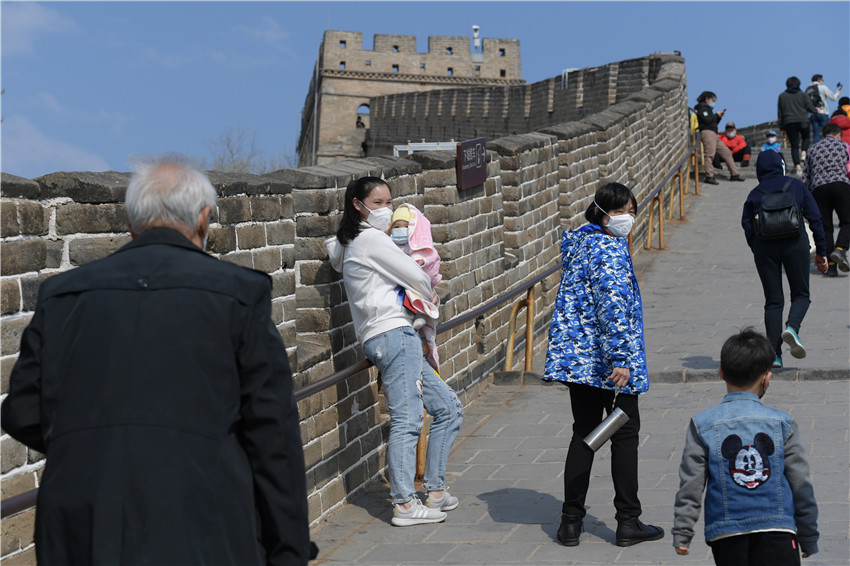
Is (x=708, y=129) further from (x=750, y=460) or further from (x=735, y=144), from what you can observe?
(x=750, y=460)

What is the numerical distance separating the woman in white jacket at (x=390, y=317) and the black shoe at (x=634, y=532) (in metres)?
0.99

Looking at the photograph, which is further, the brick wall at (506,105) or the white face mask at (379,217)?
the brick wall at (506,105)

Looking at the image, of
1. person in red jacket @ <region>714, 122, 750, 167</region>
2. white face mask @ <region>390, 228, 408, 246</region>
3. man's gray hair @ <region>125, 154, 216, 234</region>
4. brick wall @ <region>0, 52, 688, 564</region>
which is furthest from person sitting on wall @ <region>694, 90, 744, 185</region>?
man's gray hair @ <region>125, 154, 216, 234</region>

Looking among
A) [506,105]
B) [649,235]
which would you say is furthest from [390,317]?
[506,105]

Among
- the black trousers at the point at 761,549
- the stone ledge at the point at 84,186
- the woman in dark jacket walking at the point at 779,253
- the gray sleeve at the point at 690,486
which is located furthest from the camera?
the woman in dark jacket walking at the point at 779,253

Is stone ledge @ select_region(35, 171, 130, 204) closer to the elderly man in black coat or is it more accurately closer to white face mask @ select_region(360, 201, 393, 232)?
the elderly man in black coat

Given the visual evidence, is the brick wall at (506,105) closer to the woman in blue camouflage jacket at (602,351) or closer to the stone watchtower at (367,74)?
the stone watchtower at (367,74)

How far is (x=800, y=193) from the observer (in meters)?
8.45

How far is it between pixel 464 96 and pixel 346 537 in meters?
42.5

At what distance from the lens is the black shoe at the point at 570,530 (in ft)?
17.7

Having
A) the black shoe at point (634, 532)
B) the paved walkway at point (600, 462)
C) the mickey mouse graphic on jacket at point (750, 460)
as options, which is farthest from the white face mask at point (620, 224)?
the mickey mouse graphic on jacket at point (750, 460)

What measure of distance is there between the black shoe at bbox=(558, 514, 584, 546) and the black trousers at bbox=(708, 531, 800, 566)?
66.4 inches

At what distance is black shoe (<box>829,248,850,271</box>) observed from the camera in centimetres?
1244

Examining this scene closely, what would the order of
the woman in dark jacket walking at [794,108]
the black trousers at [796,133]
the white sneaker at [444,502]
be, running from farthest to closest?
the black trousers at [796,133], the woman in dark jacket walking at [794,108], the white sneaker at [444,502]
